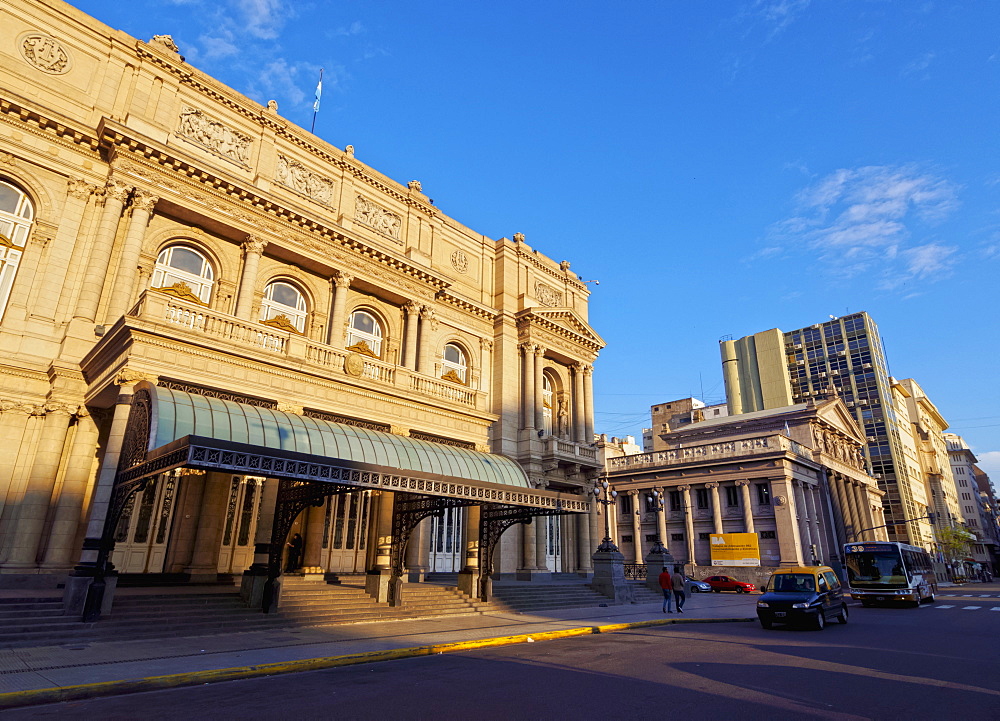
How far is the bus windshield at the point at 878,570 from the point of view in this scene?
27703 millimetres

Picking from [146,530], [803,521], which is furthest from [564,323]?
[803,521]

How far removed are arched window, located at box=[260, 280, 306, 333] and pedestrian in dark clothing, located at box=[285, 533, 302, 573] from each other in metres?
8.54

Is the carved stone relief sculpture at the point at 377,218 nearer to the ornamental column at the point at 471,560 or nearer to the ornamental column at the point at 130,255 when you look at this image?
the ornamental column at the point at 130,255

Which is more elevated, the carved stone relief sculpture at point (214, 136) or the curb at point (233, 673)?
the carved stone relief sculpture at point (214, 136)

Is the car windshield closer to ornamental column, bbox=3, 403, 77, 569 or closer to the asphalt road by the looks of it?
the asphalt road

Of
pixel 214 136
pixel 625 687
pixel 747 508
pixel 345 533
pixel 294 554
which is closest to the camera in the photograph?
pixel 625 687

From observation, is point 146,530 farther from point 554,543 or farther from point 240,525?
point 554,543

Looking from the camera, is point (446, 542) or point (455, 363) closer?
point (446, 542)

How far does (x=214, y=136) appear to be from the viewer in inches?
947

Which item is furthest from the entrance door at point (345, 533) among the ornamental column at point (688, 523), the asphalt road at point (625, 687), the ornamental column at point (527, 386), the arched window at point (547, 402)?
the ornamental column at point (688, 523)

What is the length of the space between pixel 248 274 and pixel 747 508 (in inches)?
1624

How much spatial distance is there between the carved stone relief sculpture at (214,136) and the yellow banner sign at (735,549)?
43260mm

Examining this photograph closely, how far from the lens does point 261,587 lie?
1578 cm

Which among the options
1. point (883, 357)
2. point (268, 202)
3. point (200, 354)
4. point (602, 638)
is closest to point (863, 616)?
point (602, 638)
